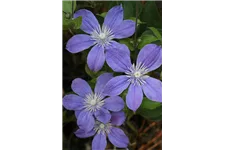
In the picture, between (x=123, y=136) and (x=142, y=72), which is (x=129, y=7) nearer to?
(x=142, y=72)

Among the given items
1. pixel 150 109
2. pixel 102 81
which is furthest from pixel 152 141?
pixel 102 81

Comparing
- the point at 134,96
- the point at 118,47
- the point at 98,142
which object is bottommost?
the point at 98,142

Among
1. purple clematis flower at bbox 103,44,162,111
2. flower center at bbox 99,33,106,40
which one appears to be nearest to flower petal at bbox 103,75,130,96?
purple clematis flower at bbox 103,44,162,111

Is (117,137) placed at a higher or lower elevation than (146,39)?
lower

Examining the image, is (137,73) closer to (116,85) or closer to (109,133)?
(116,85)

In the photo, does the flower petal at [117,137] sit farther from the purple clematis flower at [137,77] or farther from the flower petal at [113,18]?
the flower petal at [113,18]

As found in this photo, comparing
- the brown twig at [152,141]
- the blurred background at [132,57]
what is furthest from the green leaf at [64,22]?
the brown twig at [152,141]

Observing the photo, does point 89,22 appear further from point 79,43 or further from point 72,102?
point 72,102
